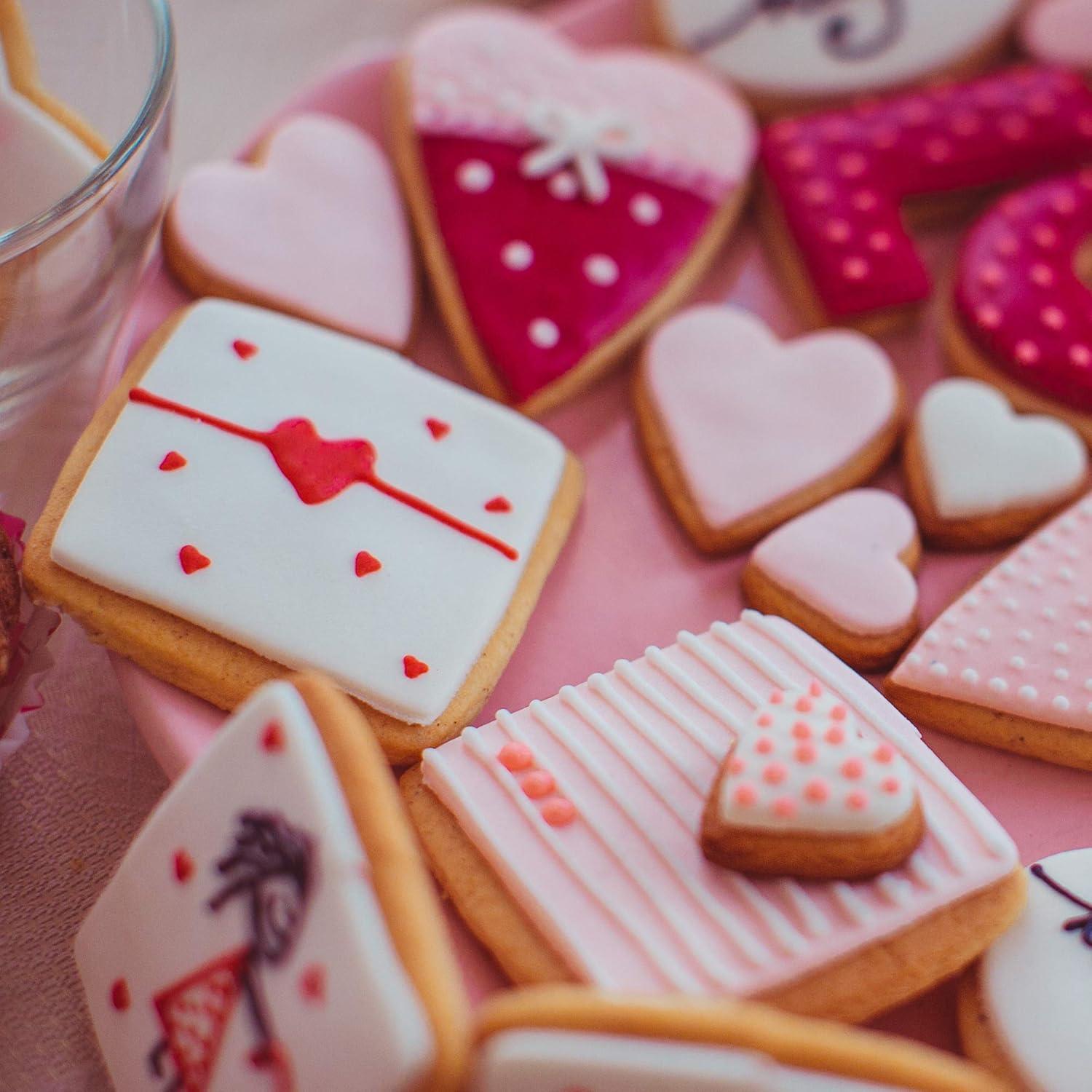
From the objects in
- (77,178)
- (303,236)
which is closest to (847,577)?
(303,236)

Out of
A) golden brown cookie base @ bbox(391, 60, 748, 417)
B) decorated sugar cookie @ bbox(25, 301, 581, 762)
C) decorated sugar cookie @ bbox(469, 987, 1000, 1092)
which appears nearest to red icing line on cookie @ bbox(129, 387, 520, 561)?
decorated sugar cookie @ bbox(25, 301, 581, 762)

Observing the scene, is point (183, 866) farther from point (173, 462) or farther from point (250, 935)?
point (173, 462)

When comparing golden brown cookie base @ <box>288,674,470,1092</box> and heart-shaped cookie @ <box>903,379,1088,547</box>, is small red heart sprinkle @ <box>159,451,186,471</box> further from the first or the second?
heart-shaped cookie @ <box>903,379,1088,547</box>

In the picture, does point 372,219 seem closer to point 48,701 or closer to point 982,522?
point 48,701

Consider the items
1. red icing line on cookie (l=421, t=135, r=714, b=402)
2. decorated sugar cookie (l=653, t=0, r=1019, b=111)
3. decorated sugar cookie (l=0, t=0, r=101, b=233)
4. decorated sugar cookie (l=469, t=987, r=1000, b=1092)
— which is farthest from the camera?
decorated sugar cookie (l=653, t=0, r=1019, b=111)

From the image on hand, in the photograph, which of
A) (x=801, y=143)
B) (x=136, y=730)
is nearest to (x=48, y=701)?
(x=136, y=730)

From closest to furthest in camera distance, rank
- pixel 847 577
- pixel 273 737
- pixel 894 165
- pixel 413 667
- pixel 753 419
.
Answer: pixel 273 737
pixel 413 667
pixel 847 577
pixel 753 419
pixel 894 165
